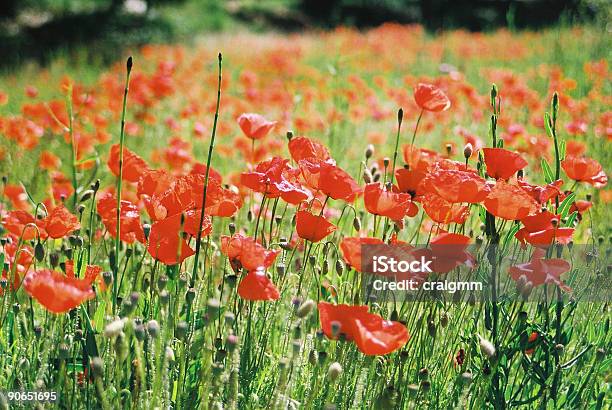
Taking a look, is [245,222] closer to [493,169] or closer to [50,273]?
[493,169]

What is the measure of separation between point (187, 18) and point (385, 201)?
44.0 ft

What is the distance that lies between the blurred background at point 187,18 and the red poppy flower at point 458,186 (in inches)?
134

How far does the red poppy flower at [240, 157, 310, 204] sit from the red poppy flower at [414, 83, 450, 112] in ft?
1.71

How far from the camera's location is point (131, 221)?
1766 mm

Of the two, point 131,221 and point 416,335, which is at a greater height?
point 131,221

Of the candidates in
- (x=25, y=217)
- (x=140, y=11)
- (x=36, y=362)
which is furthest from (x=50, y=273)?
(x=140, y=11)

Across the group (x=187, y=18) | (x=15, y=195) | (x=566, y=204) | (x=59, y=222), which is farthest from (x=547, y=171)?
(x=187, y=18)

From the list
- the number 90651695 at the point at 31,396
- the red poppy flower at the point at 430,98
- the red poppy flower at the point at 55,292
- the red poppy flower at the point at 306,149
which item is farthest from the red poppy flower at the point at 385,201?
the number 90651695 at the point at 31,396

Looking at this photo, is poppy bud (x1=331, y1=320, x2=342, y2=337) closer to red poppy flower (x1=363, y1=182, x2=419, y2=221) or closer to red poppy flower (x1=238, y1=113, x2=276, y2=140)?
red poppy flower (x1=363, y1=182, x2=419, y2=221)

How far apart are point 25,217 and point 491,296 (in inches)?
48.9

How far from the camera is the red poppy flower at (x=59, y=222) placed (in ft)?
5.59

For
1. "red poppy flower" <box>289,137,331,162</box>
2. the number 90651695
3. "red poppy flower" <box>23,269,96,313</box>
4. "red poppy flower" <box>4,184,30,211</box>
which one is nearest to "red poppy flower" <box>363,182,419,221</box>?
"red poppy flower" <box>289,137,331,162</box>

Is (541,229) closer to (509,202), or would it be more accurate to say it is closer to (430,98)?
(509,202)

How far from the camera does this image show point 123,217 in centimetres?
177
